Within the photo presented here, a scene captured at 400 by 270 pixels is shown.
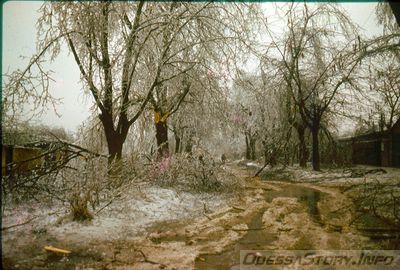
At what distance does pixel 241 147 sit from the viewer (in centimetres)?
4047

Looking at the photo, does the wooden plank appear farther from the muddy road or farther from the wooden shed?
the wooden shed

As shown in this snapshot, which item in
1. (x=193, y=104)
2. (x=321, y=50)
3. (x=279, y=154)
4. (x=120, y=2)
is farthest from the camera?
(x=279, y=154)

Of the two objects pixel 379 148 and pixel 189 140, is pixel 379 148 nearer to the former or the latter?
pixel 379 148

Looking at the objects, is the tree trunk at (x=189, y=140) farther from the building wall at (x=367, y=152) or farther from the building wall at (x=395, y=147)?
the building wall at (x=367, y=152)

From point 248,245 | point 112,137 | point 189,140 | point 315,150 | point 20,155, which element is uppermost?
point 189,140

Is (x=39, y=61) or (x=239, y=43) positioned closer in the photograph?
(x=39, y=61)

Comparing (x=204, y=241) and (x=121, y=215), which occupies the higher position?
(x=121, y=215)

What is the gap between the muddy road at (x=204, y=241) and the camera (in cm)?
439

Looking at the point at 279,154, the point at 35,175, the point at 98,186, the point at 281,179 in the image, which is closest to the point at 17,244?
the point at 98,186

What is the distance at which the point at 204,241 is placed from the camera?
5.44 m

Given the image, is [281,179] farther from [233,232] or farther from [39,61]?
[39,61]

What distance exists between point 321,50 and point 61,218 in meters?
15.6

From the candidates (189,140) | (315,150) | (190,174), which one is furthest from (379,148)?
(190,174)

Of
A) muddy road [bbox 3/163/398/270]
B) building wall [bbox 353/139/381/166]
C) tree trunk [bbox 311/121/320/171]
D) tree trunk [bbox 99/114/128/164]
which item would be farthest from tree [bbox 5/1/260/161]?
building wall [bbox 353/139/381/166]
